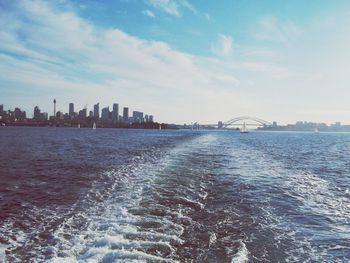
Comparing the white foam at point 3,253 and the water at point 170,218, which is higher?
the water at point 170,218

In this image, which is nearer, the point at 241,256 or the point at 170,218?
the point at 241,256

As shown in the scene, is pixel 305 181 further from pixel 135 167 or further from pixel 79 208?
pixel 79 208

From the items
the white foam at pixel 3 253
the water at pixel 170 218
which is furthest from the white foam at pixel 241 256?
the white foam at pixel 3 253

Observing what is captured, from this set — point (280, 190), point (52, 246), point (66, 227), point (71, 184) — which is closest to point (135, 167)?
point (71, 184)

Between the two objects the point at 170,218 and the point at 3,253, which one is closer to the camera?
the point at 3,253

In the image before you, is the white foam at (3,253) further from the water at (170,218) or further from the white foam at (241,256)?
the white foam at (241,256)

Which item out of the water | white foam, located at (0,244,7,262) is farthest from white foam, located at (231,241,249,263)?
white foam, located at (0,244,7,262)

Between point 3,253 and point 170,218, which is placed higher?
point 170,218

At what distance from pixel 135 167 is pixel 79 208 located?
12.6 meters

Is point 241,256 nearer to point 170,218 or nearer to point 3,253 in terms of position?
point 170,218

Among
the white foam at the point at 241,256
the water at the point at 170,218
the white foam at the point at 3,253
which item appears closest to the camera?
the white foam at the point at 3,253

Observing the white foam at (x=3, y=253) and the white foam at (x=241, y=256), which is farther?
the white foam at (x=241, y=256)

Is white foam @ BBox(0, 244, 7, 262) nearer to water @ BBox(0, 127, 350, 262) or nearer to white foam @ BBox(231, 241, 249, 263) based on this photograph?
water @ BBox(0, 127, 350, 262)

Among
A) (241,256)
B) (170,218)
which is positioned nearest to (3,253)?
(170,218)
